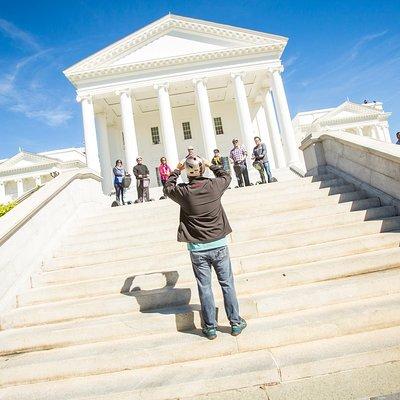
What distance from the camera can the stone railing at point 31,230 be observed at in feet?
15.4

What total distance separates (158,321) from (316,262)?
8.18 ft

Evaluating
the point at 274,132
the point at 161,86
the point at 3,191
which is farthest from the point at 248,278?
the point at 3,191

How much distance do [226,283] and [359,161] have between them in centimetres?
494

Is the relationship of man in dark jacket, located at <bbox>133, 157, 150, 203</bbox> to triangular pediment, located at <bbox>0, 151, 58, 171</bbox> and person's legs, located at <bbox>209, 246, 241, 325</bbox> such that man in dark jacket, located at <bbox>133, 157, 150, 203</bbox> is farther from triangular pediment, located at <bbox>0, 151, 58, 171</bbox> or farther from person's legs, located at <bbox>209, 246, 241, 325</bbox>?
triangular pediment, located at <bbox>0, 151, 58, 171</bbox>

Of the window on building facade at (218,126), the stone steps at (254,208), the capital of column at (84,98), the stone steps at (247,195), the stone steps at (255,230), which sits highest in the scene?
the capital of column at (84,98)

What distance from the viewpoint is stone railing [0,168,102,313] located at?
4.70 m

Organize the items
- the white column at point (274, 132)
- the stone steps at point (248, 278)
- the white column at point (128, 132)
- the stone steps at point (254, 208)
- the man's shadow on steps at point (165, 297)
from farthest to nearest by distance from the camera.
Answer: the white column at point (274, 132) < the white column at point (128, 132) < the stone steps at point (254, 208) < the stone steps at point (248, 278) < the man's shadow on steps at point (165, 297)

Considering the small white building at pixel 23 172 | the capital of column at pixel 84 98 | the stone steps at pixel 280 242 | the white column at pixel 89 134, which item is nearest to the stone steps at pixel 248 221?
the stone steps at pixel 280 242

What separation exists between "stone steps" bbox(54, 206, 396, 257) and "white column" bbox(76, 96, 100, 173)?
15433mm

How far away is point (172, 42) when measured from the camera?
23578 millimetres

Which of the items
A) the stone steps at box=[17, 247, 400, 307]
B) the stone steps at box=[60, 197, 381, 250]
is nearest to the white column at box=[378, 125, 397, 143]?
the stone steps at box=[60, 197, 381, 250]

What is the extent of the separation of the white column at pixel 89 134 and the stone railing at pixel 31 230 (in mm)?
13308

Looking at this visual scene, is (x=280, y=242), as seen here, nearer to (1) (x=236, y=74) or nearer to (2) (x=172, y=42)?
(1) (x=236, y=74)

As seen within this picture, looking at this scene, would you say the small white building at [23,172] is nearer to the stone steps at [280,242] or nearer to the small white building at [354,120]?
the small white building at [354,120]
